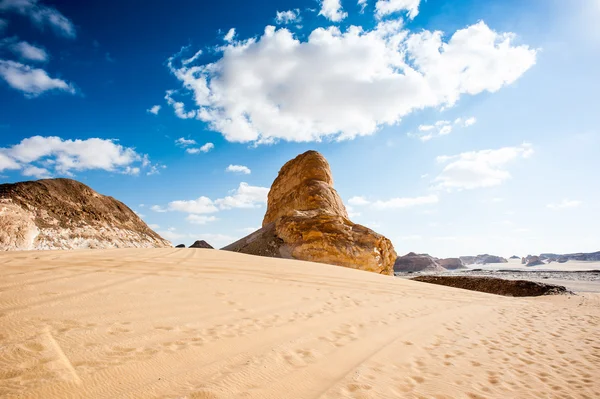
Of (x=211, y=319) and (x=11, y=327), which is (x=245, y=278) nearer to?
(x=211, y=319)

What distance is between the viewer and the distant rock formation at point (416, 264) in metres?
Answer: 60.0

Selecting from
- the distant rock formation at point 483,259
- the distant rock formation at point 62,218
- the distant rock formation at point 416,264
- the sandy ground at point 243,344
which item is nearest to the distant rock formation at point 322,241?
the distant rock formation at point 62,218

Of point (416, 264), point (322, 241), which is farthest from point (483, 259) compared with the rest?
point (322, 241)

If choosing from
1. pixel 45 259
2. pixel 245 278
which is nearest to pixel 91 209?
pixel 45 259

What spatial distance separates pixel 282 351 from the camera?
3057 millimetres

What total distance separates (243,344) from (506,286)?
24.7m

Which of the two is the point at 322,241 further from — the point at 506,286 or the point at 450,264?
the point at 450,264

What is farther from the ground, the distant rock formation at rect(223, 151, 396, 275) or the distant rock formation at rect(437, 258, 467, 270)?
Result: the distant rock formation at rect(223, 151, 396, 275)

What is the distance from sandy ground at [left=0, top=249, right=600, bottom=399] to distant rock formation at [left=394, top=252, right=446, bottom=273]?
2282 inches

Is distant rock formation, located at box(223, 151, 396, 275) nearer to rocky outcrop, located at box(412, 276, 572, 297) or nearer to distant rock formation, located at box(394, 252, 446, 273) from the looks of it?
rocky outcrop, located at box(412, 276, 572, 297)

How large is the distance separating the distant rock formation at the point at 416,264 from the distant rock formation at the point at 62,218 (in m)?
56.4

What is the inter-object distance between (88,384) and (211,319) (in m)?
1.82

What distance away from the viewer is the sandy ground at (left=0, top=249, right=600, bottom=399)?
2.23 meters

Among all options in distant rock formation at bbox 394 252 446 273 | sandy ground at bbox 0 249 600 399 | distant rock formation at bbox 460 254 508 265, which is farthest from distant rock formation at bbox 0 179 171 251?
distant rock formation at bbox 460 254 508 265
